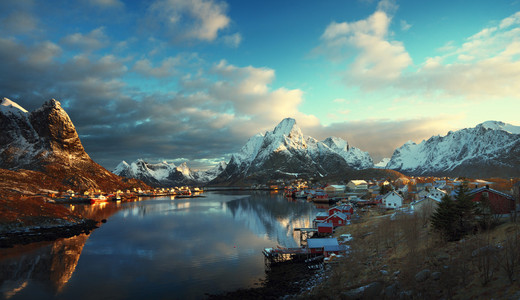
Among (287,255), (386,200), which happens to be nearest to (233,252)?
(287,255)

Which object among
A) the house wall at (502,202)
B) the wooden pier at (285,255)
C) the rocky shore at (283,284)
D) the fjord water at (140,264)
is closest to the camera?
the rocky shore at (283,284)

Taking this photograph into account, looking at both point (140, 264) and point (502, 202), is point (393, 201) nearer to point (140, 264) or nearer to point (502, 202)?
point (502, 202)

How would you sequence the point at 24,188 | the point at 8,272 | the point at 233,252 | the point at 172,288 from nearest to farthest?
the point at 172,288 → the point at 8,272 → the point at 233,252 → the point at 24,188

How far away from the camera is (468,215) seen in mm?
31188

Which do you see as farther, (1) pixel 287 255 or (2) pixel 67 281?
(1) pixel 287 255

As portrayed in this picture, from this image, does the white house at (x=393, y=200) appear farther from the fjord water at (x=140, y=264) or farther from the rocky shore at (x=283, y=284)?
the rocky shore at (x=283, y=284)

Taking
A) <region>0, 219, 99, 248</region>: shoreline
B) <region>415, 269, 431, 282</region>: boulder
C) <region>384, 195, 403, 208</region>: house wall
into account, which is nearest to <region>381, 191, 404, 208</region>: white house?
<region>384, 195, 403, 208</region>: house wall

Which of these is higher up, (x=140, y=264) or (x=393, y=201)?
(x=393, y=201)

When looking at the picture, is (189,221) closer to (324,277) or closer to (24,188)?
(324,277)

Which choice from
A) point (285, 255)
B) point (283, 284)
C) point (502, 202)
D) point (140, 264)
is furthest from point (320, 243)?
point (140, 264)

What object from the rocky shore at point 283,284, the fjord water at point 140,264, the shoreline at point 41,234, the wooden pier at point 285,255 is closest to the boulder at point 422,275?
the rocky shore at point 283,284

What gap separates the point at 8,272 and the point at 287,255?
125ft

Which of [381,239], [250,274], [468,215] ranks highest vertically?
[468,215]

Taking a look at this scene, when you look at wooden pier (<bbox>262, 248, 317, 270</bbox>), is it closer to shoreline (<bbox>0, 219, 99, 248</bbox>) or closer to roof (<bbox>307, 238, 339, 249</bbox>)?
roof (<bbox>307, 238, 339, 249</bbox>)
